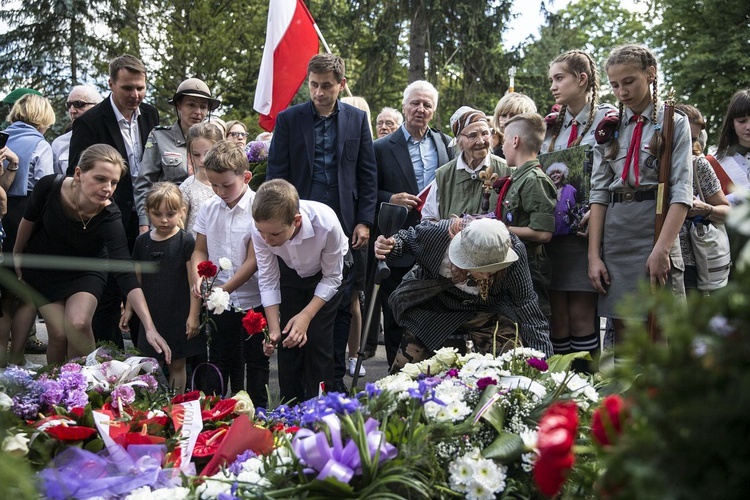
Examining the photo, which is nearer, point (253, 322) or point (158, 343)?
point (253, 322)

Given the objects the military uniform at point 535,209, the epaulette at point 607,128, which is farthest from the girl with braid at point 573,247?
the epaulette at point 607,128

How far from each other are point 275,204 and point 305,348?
35.1 inches

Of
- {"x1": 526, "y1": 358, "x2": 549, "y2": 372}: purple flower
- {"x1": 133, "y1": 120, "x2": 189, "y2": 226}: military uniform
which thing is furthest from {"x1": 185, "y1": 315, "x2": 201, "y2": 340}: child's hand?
{"x1": 526, "y1": 358, "x2": 549, "y2": 372}: purple flower

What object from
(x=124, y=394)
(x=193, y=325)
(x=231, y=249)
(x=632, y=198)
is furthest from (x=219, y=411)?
(x=632, y=198)

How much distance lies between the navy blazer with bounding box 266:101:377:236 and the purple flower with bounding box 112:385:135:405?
7.64 feet

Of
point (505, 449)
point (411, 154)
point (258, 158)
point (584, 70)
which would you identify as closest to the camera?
point (505, 449)

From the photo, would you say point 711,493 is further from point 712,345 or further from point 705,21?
point 705,21

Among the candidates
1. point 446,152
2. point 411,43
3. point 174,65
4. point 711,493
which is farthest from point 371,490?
point 174,65

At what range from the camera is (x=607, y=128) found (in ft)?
14.3

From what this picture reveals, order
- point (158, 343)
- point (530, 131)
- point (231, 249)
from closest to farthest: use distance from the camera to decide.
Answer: point (158, 343) < point (530, 131) < point (231, 249)

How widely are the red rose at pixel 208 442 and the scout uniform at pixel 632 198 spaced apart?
7.29 feet

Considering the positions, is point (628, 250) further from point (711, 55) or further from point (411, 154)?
point (711, 55)

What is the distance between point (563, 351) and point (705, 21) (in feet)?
69.7

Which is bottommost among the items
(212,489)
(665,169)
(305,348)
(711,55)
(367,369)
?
(367,369)
